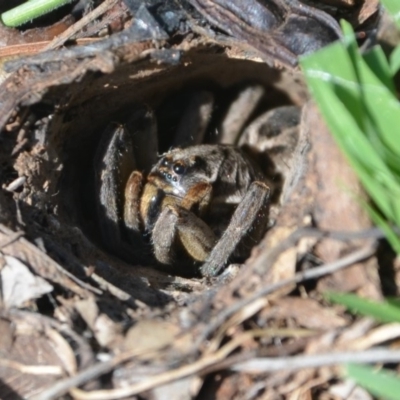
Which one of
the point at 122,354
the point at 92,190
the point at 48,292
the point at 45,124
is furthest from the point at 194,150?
the point at 122,354

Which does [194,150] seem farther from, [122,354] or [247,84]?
[122,354]

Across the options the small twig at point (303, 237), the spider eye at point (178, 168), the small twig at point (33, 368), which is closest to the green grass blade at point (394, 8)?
the small twig at point (303, 237)

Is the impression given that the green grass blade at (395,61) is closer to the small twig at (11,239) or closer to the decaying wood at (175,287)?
the decaying wood at (175,287)

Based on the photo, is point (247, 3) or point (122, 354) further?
point (247, 3)

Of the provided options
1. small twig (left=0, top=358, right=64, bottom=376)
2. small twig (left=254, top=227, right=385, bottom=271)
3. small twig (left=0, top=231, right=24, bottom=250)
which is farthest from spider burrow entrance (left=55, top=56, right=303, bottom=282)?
small twig (left=0, top=358, right=64, bottom=376)

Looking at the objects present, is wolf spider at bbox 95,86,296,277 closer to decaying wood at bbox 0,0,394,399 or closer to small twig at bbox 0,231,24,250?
decaying wood at bbox 0,0,394,399
